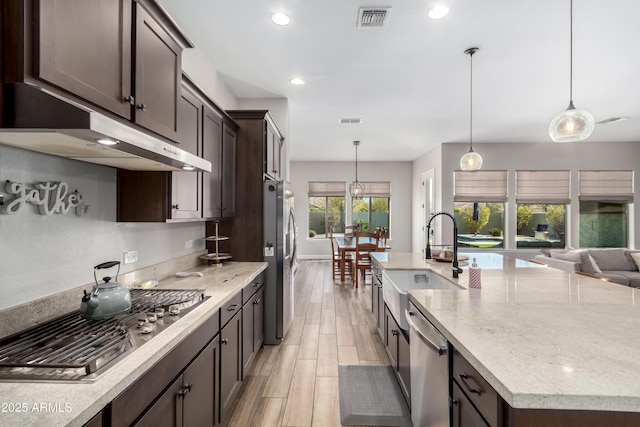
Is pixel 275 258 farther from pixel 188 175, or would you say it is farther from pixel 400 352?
pixel 400 352

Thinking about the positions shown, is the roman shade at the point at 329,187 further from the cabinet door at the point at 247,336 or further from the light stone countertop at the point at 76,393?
the light stone countertop at the point at 76,393

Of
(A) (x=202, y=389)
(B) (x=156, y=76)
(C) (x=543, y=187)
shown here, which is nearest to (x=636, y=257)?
(C) (x=543, y=187)

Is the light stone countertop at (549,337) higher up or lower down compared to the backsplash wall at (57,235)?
lower down

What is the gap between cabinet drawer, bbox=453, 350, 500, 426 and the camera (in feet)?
3.10

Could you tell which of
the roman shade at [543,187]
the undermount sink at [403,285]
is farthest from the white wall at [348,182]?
the undermount sink at [403,285]

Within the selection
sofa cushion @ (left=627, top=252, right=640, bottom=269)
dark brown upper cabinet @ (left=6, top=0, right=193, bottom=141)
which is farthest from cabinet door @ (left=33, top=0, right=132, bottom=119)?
sofa cushion @ (left=627, top=252, right=640, bottom=269)

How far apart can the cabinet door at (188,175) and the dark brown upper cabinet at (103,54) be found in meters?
0.29

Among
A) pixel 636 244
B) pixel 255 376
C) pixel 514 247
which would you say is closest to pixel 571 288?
pixel 255 376

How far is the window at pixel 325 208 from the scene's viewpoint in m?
9.12

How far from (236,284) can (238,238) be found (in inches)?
42.4

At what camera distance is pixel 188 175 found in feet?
7.30

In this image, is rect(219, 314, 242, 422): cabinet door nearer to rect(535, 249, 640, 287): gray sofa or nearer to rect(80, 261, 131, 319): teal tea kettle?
rect(80, 261, 131, 319): teal tea kettle

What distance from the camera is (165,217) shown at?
196 cm

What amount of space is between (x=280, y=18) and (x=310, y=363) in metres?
3.00
